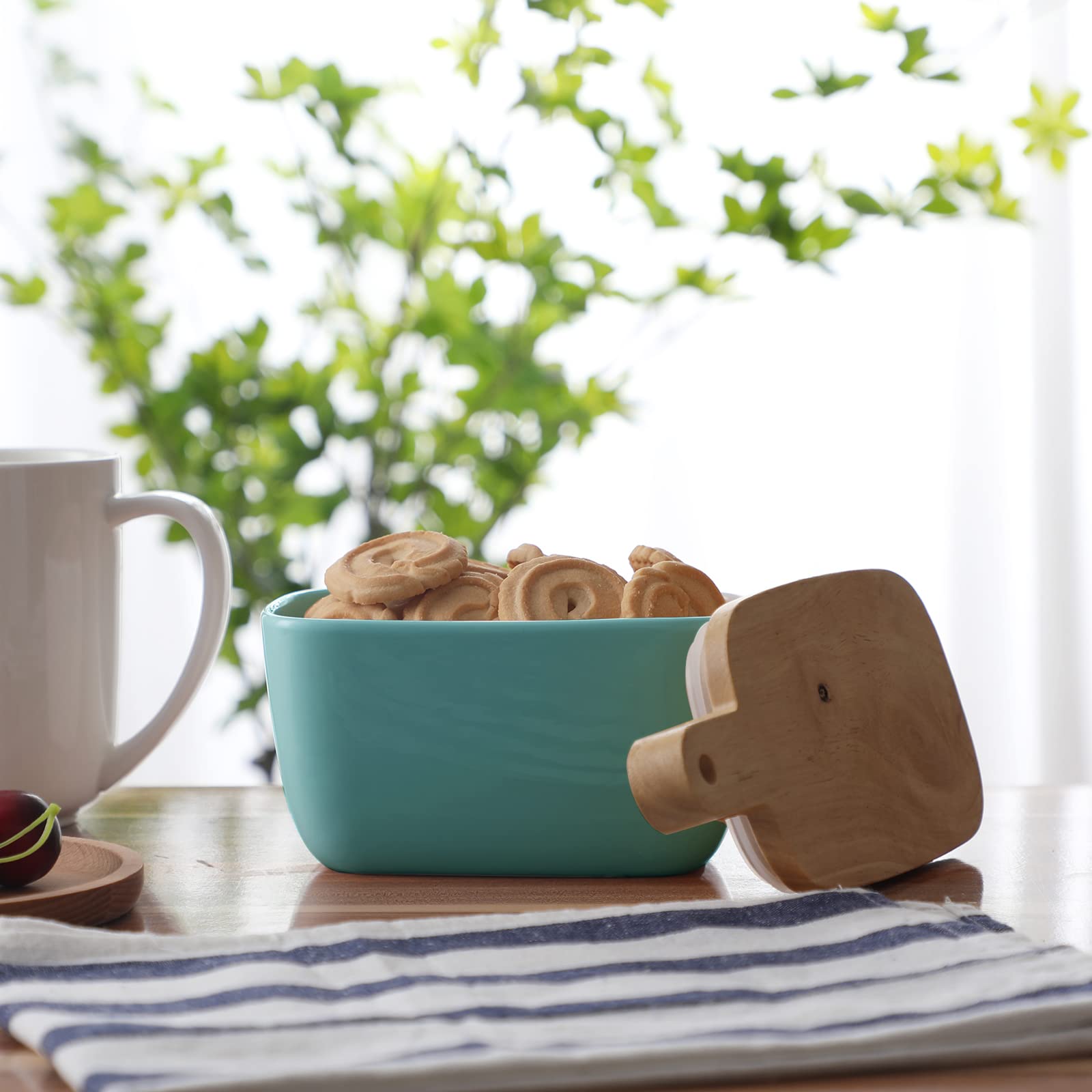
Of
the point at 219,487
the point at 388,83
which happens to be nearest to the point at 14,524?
the point at 219,487

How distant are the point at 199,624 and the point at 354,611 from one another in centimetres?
14

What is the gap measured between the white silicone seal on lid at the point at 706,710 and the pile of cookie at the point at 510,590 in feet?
0.14

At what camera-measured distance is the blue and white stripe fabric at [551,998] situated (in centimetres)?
44

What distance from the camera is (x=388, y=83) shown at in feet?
5.78

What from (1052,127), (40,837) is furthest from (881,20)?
(40,837)

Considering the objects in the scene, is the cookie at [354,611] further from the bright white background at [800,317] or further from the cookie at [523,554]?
the bright white background at [800,317]

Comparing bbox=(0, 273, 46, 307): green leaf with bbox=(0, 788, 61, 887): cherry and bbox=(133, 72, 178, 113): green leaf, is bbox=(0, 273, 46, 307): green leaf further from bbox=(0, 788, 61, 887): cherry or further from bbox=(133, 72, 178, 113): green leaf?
bbox=(0, 788, 61, 887): cherry

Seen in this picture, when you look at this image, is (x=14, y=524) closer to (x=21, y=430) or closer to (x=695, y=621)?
(x=695, y=621)

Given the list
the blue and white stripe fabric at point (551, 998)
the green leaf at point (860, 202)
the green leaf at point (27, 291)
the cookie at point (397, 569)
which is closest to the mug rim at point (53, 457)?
the cookie at point (397, 569)

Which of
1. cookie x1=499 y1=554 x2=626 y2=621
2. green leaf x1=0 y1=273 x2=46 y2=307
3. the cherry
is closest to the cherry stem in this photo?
the cherry

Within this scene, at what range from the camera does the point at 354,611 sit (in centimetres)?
72

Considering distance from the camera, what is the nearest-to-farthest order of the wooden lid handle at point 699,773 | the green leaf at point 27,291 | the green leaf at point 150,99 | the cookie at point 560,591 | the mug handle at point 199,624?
the wooden lid handle at point 699,773 < the cookie at point 560,591 < the mug handle at point 199,624 < the green leaf at point 27,291 < the green leaf at point 150,99

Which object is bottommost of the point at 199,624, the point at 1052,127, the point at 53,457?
the point at 199,624

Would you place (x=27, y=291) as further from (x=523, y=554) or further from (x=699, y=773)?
(x=699, y=773)
